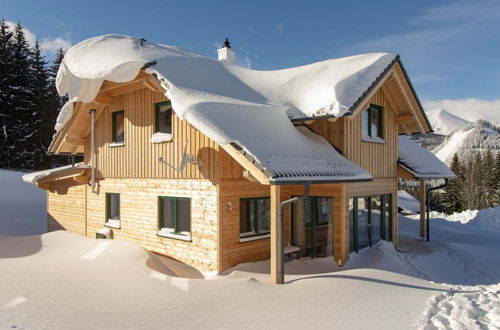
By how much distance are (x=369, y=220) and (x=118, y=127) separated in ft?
28.6

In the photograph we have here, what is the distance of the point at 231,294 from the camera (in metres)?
6.68

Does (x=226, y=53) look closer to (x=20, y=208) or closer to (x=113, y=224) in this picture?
(x=113, y=224)

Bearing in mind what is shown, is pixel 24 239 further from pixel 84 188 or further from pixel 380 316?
pixel 380 316

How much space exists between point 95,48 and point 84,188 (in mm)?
5206

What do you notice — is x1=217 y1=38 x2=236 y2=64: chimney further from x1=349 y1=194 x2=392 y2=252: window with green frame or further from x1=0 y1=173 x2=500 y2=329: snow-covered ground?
x1=0 y1=173 x2=500 y2=329: snow-covered ground

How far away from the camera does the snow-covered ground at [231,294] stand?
5551 millimetres

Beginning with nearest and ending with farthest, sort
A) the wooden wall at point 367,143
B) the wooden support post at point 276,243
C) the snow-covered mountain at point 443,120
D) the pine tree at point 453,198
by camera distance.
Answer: the wooden support post at point 276,243 < the wooden wall at point 367,143 < the pine tree at point 453,198 < the snow-covered mountain at point 443,120

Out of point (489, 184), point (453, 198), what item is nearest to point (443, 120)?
point (489, 184)

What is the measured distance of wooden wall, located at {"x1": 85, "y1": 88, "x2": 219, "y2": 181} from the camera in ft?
31.6

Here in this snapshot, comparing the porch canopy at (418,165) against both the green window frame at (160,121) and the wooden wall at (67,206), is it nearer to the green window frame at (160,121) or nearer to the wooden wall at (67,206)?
the green window frame at (160,121)

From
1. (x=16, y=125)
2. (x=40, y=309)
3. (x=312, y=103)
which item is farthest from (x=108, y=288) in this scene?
(x=16, y=125)

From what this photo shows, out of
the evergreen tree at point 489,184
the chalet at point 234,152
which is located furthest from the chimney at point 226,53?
the evergreen tree at point 489,184

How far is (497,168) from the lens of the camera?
47719 millimetres

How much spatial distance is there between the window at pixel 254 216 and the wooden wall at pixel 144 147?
1300 mm
